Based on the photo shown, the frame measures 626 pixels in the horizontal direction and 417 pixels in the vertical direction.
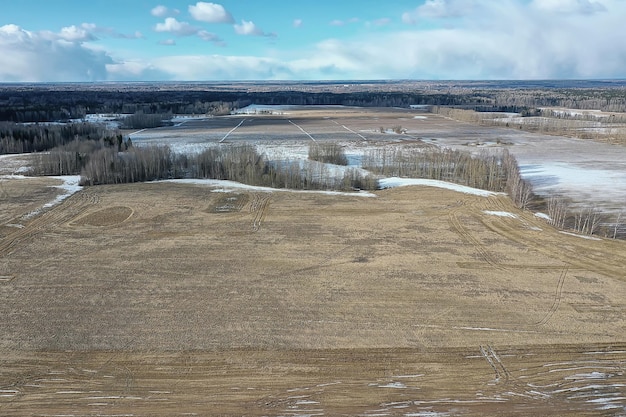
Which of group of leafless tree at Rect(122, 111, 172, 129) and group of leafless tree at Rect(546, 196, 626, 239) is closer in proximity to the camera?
group of leafless tree at Rect(546, 196, 626, 239)

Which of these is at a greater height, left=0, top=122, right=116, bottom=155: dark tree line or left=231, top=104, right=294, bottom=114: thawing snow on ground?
left=231, top=104, right=294, bottom=114: thawing snow on ground

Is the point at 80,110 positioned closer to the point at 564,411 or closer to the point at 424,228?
the point at 424,228

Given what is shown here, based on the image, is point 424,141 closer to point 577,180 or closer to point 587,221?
point 577,180

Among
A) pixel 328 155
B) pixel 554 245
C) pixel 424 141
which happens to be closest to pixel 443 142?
pixel 424 141

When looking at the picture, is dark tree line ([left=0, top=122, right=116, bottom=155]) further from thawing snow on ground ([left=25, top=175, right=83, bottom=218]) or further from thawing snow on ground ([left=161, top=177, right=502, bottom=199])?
thawing snow on ground ([left=161, top=177, right=502, bottom=199])

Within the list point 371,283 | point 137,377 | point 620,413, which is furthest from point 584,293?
point 137,377

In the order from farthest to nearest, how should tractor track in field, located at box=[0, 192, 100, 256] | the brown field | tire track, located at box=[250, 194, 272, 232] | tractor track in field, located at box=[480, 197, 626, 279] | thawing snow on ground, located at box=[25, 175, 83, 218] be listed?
1. thawing snow on ground, located at box=[25, 175, 83, 218]
2. tire track, located at box=[250, 194, 272, 232]
3. tractor track in field, located at box=[0, 192, 100, 256]
4. tractor track in field, located at box=[480, 197, 626, 279]
5. the brown field

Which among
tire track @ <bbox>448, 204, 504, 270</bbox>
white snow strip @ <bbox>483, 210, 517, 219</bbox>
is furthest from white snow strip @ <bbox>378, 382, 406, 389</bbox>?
white snow strip @ <bbox>483, 210, 517, 219</bbox>
